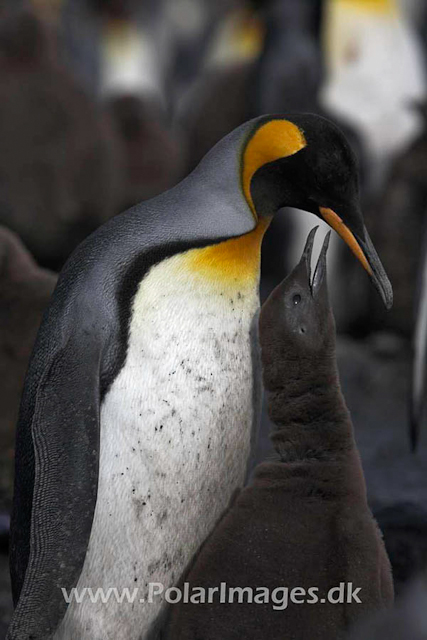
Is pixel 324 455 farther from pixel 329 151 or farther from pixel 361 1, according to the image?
pixel 361 1

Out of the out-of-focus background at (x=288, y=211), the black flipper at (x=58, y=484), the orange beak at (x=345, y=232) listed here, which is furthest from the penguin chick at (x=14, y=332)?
the orange beak at (x=345, y=232)

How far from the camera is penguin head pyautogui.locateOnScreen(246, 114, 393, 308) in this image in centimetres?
226

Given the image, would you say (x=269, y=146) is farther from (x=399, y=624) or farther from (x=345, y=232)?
(x=399, y=624)

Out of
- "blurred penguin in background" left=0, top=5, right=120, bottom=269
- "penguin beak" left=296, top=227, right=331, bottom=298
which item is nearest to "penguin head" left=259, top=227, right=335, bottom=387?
"penguin beak" left=296, top=227, right=331, bottom=298

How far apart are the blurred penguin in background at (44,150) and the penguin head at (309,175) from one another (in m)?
3.17

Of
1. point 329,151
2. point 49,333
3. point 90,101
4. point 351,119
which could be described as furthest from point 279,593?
point 351,119

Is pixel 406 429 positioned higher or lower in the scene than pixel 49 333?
lower

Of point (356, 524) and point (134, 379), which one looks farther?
point (134, 379)

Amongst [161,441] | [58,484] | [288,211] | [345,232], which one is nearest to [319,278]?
[345,232]

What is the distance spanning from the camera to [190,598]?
2125 millimetres

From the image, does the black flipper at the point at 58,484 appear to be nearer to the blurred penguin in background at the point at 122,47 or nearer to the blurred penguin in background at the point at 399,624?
the blurred penguin in background at the point at 399,624

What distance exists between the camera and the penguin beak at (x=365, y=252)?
7.41ft

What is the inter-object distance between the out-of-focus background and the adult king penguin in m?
0.51

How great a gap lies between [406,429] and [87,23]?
27.8 feet
